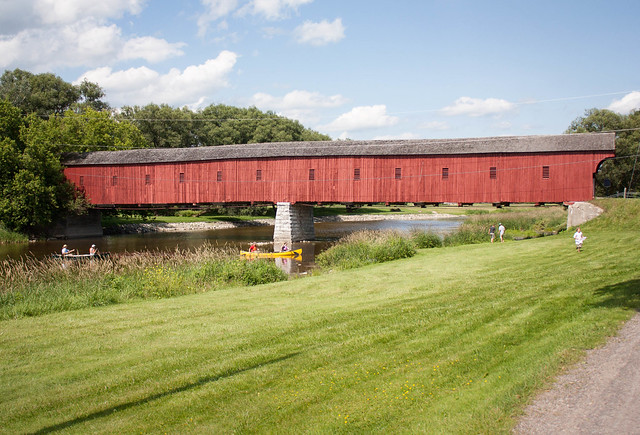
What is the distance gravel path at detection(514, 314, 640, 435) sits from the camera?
14.6 feet

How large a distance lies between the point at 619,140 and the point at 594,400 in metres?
51.4

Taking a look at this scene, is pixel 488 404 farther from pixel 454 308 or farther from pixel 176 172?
pixel 176 172

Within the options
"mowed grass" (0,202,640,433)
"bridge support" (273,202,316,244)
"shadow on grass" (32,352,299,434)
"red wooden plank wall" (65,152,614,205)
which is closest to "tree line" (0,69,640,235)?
"red wooden plank wall" (65,152,614,205)

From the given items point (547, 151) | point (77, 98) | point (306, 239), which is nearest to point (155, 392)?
point (547, 151)

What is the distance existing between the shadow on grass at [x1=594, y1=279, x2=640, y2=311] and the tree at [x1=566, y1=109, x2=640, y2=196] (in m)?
43.3

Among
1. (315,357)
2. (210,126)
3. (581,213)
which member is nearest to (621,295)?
(315,357)

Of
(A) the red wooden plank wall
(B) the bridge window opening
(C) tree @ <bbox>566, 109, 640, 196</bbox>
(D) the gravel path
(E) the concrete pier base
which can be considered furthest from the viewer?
(C) tree @ <bbox>566, 109, 640, 196</bbox>

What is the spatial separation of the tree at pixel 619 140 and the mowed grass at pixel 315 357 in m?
42.4

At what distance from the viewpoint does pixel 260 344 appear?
7.81 meters

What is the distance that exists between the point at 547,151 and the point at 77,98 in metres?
65.0

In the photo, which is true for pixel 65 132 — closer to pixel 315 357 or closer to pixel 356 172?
pixel 356 172

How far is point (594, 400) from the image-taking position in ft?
16.0

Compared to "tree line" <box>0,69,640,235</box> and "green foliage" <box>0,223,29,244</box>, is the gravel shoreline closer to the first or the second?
"tree line" <box>0,69,640,235</box>

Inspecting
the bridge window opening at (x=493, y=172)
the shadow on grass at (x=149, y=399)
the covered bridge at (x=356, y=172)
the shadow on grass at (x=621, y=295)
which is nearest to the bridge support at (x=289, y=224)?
the covered bridge at (x=356, y=172)
